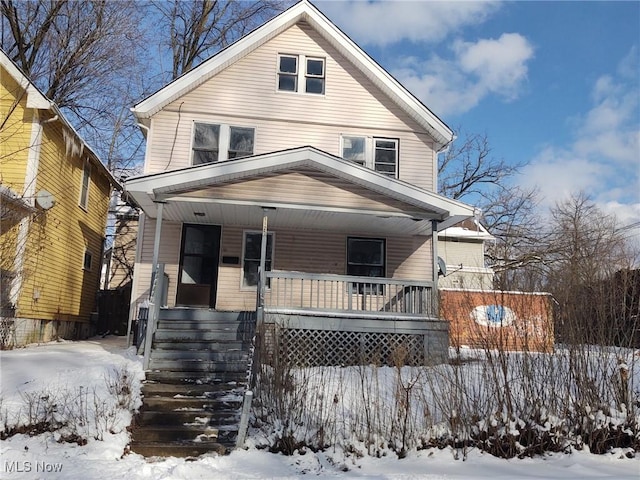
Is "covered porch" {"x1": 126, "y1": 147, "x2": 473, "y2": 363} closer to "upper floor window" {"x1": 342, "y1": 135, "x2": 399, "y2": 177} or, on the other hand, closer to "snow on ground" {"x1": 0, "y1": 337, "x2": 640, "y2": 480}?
"upper floor window" {"x1": 342, "y1": 135, "x2": 399, "y2": 177}

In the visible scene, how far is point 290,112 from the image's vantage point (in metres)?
13.9

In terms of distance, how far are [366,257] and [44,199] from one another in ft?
26.6

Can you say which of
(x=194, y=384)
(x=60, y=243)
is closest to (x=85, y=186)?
(x=60, y=243)

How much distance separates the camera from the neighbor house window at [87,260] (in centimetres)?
1684

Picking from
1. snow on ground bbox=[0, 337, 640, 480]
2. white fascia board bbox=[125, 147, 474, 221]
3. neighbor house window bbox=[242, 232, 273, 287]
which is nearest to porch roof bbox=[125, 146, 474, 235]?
white fascia board bbox=[125, 147, 474, 221]

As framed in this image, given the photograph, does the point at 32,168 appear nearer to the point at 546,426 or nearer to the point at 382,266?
the point at 382,266

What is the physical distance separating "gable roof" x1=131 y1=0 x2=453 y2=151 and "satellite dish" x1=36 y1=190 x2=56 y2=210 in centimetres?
298

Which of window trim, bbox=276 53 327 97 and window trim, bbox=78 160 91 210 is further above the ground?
window trim, bbox=276 53 327 97

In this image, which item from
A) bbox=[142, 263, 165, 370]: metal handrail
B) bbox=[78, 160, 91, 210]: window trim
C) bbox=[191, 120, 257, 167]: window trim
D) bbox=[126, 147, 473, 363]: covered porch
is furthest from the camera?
bbox=[78, 160, 91, 210]: window trim

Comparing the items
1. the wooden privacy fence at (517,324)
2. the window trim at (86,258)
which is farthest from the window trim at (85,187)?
the wooden privacy fence at (517,324)

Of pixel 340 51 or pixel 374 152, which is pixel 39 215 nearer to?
pixel 374 152

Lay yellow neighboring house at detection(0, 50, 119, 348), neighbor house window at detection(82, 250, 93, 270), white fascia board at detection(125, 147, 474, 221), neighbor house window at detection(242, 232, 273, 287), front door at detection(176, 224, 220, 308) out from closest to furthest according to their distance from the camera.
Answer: white fascia board at detection(125, 147, 474, 221), yellow neighboring house at detection(0, 50, 119, 348), front door at detection(176, 224, 220, 308), neighbor house window at detection(242, 232, 273, 287), neighbor house window at detection(82, 250, 93, 270)

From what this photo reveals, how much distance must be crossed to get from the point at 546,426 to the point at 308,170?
6.61 m

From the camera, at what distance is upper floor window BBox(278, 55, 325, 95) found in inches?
558
